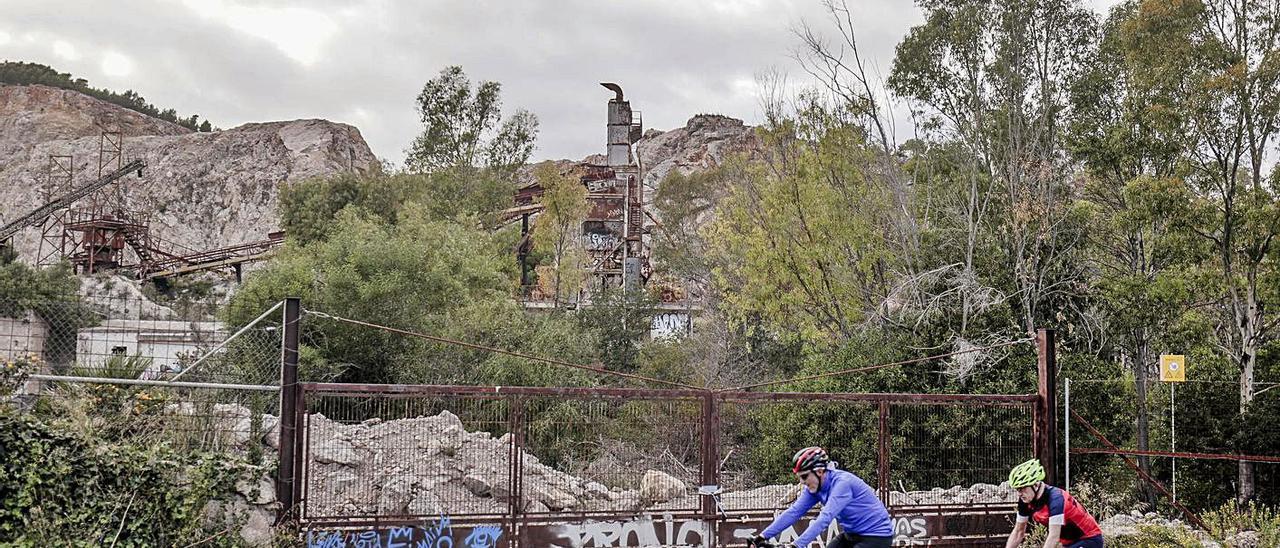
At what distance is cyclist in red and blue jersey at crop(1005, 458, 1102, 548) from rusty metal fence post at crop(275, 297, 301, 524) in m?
7.30

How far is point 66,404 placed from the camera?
10.4 m

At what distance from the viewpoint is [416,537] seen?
10.8 metres

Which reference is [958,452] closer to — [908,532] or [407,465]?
[908,532]

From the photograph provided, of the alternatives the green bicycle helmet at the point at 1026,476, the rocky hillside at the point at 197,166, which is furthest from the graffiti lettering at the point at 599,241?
the green bicycle helmet at the point at 1026,476

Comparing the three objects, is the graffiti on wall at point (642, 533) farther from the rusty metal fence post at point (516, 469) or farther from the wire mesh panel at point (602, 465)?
the rusty metal fence post at point (516, 469)

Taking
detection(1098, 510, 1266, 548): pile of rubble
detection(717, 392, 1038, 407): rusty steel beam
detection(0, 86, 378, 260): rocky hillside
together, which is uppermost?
detection(0, 86, 378, 260): rocky hillside

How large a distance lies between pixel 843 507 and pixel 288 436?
20.2 feet

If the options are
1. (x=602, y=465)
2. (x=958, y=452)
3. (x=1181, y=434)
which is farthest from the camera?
(x=1181, y=434)

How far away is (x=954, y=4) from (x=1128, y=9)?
5.21 metres

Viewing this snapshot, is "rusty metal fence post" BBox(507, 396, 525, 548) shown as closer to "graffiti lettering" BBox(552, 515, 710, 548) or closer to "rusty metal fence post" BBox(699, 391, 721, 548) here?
"graffiti lettering" BBox(552, 515, 710, 548)

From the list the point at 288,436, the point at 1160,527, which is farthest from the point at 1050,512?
the point at 288,436

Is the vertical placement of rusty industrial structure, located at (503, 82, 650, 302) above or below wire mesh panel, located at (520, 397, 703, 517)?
above

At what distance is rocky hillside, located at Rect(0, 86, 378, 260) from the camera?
258 feet

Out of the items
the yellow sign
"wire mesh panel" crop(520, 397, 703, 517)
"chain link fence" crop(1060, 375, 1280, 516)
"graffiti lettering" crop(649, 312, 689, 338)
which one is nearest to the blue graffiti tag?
"wire mesh panel" crop(520, 397, 703, 517)
